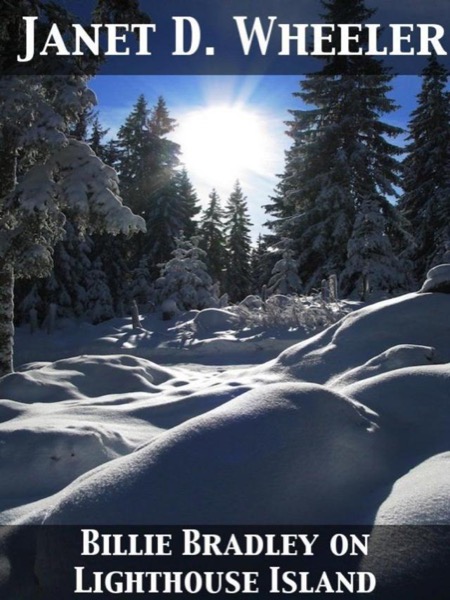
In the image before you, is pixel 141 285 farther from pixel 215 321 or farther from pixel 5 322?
pixel 5 322

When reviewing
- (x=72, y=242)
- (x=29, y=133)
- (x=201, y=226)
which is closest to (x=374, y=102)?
(x=72, y=242)

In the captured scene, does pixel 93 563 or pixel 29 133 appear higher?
pixel 29 133

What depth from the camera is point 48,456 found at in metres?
3.40

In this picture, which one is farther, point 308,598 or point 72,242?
point 72,242

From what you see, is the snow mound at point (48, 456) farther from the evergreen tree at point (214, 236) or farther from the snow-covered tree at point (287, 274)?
the evergreen tree at point (214, 236)

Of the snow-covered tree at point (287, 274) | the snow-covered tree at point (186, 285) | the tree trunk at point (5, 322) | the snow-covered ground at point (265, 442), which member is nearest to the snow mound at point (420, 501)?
the snow-covered ground at point (265, 442)

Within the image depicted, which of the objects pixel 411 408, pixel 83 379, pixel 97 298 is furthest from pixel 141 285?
pixel 411 408

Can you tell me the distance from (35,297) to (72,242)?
304cm

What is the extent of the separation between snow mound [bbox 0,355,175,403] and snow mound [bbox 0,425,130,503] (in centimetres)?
196

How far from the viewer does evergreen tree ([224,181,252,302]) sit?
38.2m

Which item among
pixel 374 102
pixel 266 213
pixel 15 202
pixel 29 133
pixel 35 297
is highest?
pixel 374 102

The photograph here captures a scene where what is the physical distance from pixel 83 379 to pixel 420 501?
208 inches

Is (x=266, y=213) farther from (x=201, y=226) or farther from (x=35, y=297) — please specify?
(x=35, y=297)

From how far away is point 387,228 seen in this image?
18.0 m
